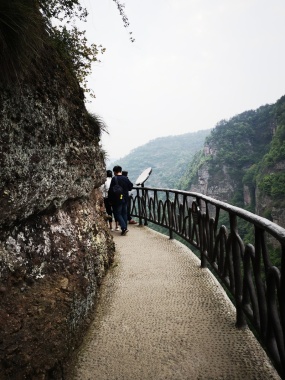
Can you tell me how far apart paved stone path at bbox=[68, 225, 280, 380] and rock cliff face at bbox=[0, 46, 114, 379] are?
0.27 m

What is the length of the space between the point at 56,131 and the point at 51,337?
175 cm

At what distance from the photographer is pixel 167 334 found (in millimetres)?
2553

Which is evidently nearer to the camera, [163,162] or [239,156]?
[239,156]

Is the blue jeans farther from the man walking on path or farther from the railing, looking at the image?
the railing

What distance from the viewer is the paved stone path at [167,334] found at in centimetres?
208

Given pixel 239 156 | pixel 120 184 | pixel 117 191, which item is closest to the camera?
pixel 117 191

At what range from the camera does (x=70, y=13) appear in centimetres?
383

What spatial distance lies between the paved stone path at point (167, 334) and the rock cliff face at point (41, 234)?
0.27 m

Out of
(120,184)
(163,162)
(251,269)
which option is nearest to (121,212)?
(120,184)

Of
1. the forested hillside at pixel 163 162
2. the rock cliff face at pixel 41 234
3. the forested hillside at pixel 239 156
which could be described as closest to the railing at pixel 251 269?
the rock cliff face at pixel 41 234

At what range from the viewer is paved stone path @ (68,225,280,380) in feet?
6.83

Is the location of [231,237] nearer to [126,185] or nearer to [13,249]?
[13,249]

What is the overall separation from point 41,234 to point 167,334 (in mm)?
1426

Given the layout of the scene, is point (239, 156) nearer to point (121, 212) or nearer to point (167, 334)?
point (121, 212)
